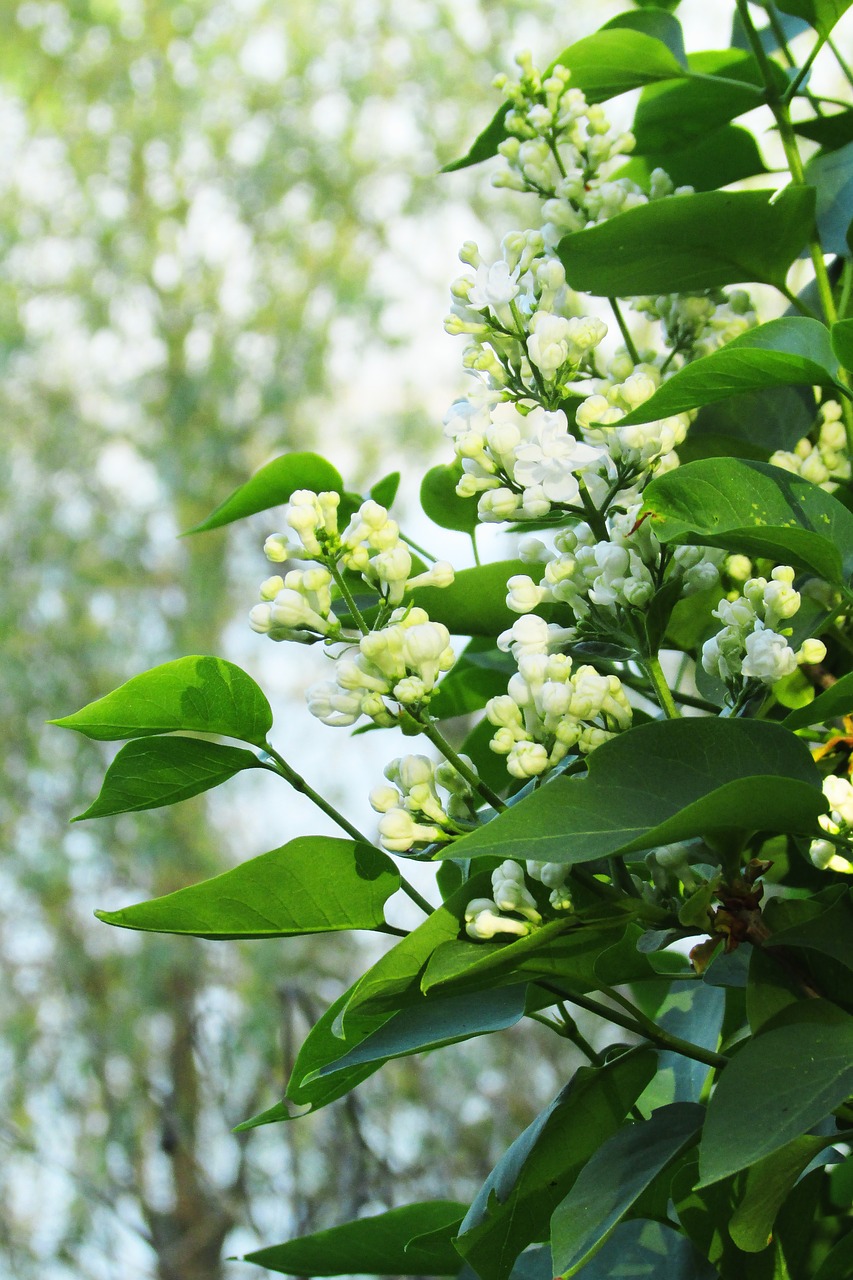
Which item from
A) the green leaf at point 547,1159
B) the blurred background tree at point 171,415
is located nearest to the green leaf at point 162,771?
the green leaf at point 547,1159

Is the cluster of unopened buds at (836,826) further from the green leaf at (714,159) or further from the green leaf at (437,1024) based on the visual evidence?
→ the green leaf at (714,159)

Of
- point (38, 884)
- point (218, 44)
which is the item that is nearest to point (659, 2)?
point (38, 884)

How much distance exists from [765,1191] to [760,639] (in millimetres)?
119

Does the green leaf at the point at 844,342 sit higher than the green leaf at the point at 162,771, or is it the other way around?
the green leaf at the point at 844,342

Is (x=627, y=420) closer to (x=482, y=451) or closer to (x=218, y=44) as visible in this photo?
(x=482, y=451)

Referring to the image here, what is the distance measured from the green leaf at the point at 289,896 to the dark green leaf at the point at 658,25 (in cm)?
28

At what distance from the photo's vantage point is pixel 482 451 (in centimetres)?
31

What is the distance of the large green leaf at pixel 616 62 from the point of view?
382 mm

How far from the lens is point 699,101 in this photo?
0.40 m

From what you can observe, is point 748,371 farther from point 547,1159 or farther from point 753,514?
point 547,1159

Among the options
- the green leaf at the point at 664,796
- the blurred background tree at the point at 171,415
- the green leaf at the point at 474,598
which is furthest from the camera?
the blurred background tree at the point at 171,415

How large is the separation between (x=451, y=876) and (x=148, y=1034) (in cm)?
277

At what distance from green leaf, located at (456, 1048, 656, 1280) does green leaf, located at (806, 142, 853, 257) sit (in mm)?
238

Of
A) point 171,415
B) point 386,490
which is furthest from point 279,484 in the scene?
point 171,415
